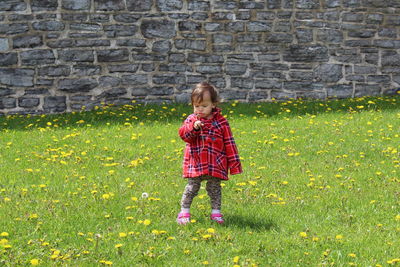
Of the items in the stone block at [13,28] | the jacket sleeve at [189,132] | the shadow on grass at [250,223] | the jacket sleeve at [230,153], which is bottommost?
the shadow on grass at [250,223]

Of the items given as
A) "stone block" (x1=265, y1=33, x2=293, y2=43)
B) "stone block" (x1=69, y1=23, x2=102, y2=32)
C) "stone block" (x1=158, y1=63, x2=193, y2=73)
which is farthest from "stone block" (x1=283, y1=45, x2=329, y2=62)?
"stone block" (x1=69, y1=23, x2=102, y2=32)

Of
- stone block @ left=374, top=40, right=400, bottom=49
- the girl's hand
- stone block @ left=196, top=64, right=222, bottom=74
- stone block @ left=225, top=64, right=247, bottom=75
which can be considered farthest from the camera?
stone block @ left=374, top=40, right=400, bottom=49

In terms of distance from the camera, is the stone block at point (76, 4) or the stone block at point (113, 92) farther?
the stone block at point (113, 92)

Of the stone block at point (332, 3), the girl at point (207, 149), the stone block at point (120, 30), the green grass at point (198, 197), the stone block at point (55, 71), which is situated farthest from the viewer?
the stone block at point (332, 3)

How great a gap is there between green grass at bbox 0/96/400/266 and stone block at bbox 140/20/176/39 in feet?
7.05

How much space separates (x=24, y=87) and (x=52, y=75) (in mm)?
544

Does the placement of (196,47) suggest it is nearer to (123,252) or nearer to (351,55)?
(351,55)

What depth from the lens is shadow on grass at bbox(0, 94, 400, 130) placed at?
9.83 meters

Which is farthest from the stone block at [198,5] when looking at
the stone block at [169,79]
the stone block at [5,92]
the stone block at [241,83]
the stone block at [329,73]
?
the stone block at [5,92]

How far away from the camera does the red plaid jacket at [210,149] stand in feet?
15.4

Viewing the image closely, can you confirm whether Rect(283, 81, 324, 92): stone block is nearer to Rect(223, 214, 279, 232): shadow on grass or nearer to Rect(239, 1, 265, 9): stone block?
Rect(239, 1, 265, 9): stone block

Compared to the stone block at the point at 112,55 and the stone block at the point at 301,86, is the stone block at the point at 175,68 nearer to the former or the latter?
the stone block at the point at 112,55

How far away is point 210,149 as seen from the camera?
15.6ft

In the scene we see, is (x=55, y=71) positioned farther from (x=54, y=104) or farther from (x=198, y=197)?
(x=198, y=197)
